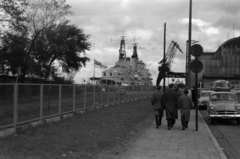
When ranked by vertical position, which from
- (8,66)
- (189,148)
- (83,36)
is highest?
(83,36)

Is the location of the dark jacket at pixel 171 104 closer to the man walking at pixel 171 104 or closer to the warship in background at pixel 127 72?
the man walking at pixel 171 104

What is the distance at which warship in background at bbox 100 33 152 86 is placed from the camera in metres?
75.4

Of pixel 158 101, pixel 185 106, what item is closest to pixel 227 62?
pixel 185 106

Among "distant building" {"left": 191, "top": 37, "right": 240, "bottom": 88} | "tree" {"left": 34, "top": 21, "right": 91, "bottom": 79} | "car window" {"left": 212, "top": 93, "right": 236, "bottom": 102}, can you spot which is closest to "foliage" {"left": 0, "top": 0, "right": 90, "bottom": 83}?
"tree" {"left": 34, "top": 21, "right": 91, "bottom": 79}

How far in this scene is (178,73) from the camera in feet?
359

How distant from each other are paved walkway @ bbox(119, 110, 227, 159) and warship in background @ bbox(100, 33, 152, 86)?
189 feet

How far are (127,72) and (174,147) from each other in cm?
6981

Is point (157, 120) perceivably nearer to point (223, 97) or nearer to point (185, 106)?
point (185, 106)

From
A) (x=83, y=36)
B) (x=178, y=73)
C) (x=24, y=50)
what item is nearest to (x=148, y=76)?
(x=178, y=73)

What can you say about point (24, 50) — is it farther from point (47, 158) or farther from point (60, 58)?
point (47, 158)

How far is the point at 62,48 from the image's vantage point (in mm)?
37500

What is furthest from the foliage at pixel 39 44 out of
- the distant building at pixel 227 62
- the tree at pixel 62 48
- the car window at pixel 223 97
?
the distant building at pixel 227 62

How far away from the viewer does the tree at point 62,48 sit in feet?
116

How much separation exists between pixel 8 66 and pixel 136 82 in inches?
1952
